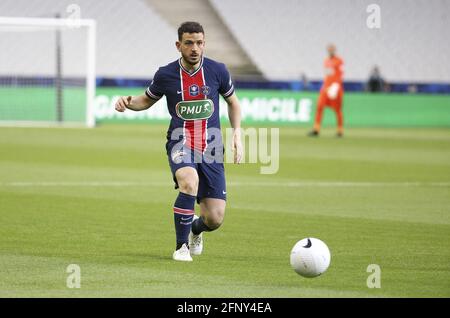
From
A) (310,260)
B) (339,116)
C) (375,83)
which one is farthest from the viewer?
(375,83)

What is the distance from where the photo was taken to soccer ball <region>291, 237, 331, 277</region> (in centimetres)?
713

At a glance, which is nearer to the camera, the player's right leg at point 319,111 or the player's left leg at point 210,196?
the player's left leg at point 210,196

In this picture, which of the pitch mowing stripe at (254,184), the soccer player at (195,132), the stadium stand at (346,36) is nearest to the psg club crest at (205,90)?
the soccer player at (195,132)

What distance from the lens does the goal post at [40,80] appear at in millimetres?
28250

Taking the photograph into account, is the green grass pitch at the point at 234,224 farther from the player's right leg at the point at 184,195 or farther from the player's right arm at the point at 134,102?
the player's right arm at the point at 134,102

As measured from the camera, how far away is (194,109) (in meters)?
8.35

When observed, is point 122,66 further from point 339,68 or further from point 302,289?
point 302,289

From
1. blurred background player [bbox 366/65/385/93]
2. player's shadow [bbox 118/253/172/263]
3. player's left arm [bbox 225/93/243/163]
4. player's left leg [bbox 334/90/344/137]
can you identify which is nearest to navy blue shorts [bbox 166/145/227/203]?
player's left arm [bbox 225/93/243/163]

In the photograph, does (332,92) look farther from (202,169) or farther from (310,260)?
(310,260)

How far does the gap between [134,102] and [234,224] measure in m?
2.45

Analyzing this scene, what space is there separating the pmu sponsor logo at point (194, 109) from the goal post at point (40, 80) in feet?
62.7

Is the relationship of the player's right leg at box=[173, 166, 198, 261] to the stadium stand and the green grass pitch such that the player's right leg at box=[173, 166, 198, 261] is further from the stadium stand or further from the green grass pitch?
the stadium stand

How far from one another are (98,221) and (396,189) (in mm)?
5087

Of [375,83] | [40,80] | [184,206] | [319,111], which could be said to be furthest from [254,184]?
[375,83]
